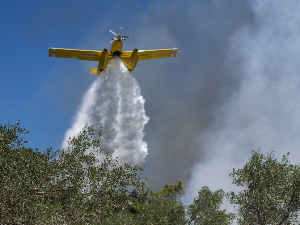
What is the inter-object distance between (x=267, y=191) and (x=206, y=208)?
990 cm

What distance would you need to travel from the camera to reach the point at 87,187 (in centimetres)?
1258

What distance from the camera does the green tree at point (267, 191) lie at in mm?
16875

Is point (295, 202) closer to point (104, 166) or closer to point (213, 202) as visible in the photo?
point (213, 202)

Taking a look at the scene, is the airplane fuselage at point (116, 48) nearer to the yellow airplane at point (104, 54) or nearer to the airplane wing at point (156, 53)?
the yellow airplane at point (104, 54)

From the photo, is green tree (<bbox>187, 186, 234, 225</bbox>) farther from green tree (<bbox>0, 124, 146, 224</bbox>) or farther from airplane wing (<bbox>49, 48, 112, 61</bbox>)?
airplane wing (<bbox>49, 48, 112, 61</bbox>)

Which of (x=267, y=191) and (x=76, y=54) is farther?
(x=76, y=54)

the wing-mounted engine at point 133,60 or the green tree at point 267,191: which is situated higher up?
the wing-mounted engine at point 133,60

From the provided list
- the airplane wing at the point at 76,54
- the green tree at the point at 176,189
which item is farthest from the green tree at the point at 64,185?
the green tree at the point at 176,189

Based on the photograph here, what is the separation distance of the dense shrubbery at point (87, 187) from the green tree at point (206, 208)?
2.22 meters

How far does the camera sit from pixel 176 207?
84.4 ft

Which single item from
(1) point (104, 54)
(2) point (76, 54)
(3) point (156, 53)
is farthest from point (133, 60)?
(2) point (76, 54)

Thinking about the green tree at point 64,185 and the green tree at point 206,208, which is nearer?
the green tree at point 64,185

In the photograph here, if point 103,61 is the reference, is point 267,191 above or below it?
below

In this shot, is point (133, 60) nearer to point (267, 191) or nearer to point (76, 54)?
point (76, 54)
